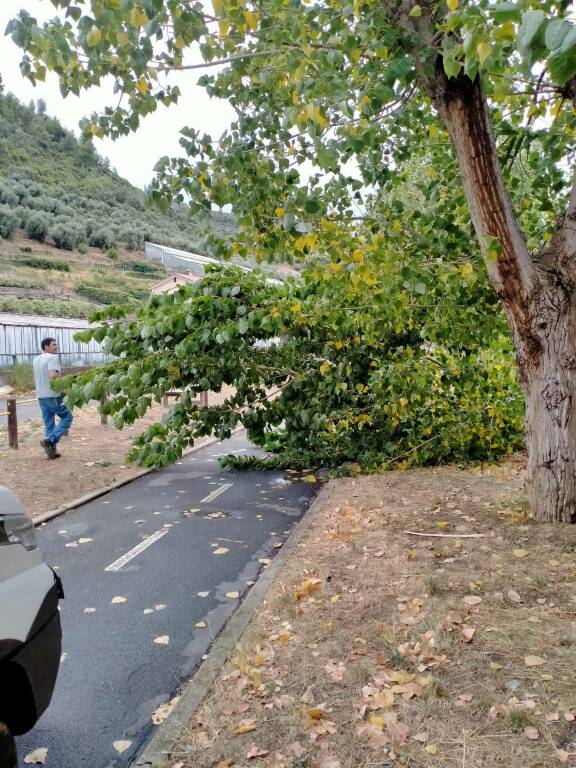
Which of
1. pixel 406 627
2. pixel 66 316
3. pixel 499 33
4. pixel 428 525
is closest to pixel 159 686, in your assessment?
pixel 406 627

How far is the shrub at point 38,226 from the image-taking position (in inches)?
2867

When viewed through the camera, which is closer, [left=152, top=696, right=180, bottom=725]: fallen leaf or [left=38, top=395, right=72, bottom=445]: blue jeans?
[left=152, top=696, right=180, bottom=725]: fallen leaf

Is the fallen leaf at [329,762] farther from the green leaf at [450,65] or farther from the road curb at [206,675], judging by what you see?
the green leaf at [450,65]

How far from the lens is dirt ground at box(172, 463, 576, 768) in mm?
2756

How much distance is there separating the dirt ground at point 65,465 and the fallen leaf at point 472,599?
5.46 meters

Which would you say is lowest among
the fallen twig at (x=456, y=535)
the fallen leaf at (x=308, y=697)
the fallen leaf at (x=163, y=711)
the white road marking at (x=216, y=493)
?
the white road marking at (x=216, y=493)

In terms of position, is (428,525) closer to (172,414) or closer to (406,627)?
(406,627)

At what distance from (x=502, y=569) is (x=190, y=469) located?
22.9 ft

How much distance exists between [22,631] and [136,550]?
159 inches

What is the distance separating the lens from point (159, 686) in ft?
11.9

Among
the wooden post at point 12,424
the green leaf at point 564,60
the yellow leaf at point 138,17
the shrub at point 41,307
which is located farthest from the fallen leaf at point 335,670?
the shrub at point 41,307

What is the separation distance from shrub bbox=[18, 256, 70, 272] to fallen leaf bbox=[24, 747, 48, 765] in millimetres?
66391

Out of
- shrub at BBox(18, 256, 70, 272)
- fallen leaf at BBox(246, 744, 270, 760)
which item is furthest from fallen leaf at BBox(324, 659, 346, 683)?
shrub at BBox(18, 256, 70, 272)

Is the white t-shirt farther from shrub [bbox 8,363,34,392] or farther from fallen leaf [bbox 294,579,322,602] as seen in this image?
shrub [bbox 8,363,34,392]
